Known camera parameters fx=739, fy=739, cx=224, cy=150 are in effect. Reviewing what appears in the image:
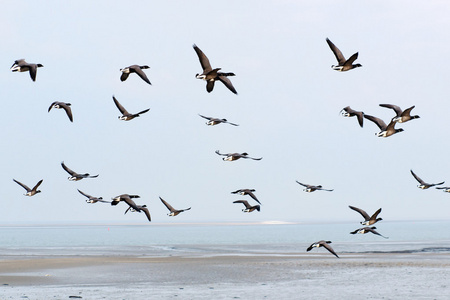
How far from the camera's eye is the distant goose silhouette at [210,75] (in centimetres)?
2192

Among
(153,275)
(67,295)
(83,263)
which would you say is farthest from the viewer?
(83,263)

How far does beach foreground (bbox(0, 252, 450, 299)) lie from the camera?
32.6m

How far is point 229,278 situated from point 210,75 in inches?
766

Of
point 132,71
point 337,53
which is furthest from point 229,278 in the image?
point 337,53

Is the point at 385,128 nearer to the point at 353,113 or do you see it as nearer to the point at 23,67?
the point at 353,113

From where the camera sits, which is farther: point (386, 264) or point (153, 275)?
point (386, 264)

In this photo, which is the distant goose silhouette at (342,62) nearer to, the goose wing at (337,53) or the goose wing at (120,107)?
the goose wing at (337,53)

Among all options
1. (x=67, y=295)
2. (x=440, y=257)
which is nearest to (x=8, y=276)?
(x=67, y=295)

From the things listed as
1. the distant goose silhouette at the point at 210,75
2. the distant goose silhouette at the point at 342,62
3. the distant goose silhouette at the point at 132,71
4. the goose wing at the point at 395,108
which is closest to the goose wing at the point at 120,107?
the distant goose silhouette at the point at 132,71

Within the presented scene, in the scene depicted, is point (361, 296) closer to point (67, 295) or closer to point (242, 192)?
point (242, 192)

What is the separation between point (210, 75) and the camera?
22609 millimetres

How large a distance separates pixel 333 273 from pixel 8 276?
18263mm

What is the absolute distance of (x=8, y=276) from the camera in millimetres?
41375

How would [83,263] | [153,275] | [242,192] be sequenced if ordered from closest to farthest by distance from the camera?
[242,192] < [153,275] < [83,263]
